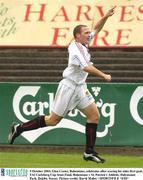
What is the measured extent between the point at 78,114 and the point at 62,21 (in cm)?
650

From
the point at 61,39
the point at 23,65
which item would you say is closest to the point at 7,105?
the point at 23,65

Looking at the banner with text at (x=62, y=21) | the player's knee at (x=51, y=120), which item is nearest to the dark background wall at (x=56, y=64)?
the banner with text at (x=62, y=21)

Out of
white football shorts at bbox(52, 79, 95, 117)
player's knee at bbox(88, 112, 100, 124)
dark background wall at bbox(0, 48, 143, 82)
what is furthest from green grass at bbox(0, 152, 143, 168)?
dark background wall at bbox(0, 48, 143, 82)

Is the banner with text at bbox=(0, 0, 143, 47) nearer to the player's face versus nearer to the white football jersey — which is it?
the white football jersey

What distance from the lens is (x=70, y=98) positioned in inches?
431

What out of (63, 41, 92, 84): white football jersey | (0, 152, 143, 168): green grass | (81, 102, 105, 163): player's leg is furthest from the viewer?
(0, 152, 143, 168): green grass

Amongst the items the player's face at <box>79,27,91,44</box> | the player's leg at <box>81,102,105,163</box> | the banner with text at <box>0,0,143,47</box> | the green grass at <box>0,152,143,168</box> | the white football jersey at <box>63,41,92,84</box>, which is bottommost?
the green grass at <box>0,152,143,168</box>

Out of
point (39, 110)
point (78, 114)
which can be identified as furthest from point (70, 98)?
point (39, 110)

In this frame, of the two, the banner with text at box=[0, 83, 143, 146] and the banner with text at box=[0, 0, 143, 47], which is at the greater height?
the banner with text at box=[0, 0, 143, 47]

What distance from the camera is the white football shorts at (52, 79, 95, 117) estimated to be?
1091 centimetres

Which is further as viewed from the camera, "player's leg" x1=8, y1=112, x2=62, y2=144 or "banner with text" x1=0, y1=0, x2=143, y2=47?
"banner with text" x1=0, y1=0, x2=143, y2=47

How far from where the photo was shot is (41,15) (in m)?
21.8

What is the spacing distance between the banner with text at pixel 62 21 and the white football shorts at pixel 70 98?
31.9 feet

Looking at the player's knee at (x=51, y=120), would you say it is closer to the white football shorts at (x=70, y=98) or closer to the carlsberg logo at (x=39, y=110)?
the white football shorts at (x=70, y=98)
